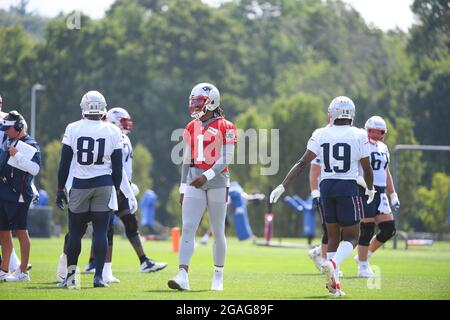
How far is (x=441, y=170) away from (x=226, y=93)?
23.9 m

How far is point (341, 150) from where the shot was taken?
12984 mm

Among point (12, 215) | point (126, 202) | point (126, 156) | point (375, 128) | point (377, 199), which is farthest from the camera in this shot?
point (377, 199)

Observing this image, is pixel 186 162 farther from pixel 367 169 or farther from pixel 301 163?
pixel 367 169

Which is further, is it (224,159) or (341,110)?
(341,110)

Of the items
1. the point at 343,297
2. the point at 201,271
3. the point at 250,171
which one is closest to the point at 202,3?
the point at 250,171

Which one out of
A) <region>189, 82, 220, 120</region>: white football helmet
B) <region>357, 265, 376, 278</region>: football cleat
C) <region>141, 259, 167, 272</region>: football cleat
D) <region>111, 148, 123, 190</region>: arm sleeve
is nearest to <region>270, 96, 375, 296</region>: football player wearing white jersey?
<region>189, 82, 220, 120</region>: white football helmet

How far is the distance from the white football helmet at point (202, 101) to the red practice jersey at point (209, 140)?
0.14m

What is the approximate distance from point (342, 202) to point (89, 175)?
2.84 m

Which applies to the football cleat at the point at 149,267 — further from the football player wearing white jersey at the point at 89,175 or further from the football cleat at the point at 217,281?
the football cleat at the point at 217,281

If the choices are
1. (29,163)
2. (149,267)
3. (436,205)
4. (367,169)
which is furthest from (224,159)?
(436,205)

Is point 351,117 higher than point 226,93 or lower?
lower

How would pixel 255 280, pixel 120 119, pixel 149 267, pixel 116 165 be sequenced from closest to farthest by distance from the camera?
pixel 116 165 < pixel 255 280 < pixel 120 119 < pixel 149 267
